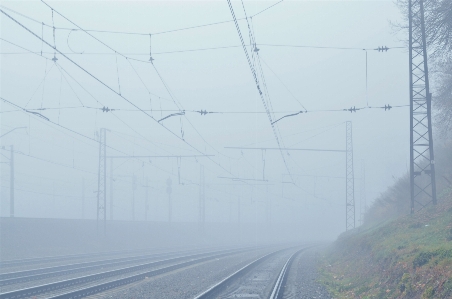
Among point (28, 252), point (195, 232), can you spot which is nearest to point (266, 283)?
point (28, 252)

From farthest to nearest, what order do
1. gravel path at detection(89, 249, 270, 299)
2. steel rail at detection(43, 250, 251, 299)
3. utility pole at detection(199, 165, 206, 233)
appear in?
utility pole at detection(199, 165, 206, 233)
gravel path at detection(89, 249, 270, 299)
steel rail at detection(43, 250, 251, 299)

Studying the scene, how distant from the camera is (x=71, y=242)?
175 ft

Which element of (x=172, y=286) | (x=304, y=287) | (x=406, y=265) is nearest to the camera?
(x=406, y=265)

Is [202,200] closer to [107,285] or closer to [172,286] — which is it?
[172,286]

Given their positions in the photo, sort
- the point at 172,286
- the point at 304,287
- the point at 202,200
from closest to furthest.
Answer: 1. the point at 304,287
2. the point at 172,286
3. the point at 202,200

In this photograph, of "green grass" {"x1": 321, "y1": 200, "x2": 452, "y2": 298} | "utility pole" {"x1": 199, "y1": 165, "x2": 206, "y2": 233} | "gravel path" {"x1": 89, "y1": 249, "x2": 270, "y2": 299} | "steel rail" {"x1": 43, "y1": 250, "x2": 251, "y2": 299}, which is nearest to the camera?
"green grass" {"x1": 321, "y1": 200, "x2": 452, "y2": 298}

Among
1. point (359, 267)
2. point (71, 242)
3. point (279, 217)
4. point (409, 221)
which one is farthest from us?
point (279, 217)

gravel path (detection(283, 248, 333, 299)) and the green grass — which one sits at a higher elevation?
the green grass

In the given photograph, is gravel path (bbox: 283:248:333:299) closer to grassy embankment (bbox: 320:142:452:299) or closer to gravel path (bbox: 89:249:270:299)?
grassy embankment (bbox: 320:142:452:299)

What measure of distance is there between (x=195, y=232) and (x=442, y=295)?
76.6 metres

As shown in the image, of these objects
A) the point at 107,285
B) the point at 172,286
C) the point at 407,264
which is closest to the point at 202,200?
the point at 172,286

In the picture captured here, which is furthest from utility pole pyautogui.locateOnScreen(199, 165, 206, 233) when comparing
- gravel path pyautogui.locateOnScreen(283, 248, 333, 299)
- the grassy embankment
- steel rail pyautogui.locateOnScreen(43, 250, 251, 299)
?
gravel path pyautogui.locateOnScreen(283, 248, 333, 299)

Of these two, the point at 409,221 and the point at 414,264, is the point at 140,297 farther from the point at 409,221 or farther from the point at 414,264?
the point at 409,221

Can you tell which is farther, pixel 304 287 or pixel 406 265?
pixel 304 287
